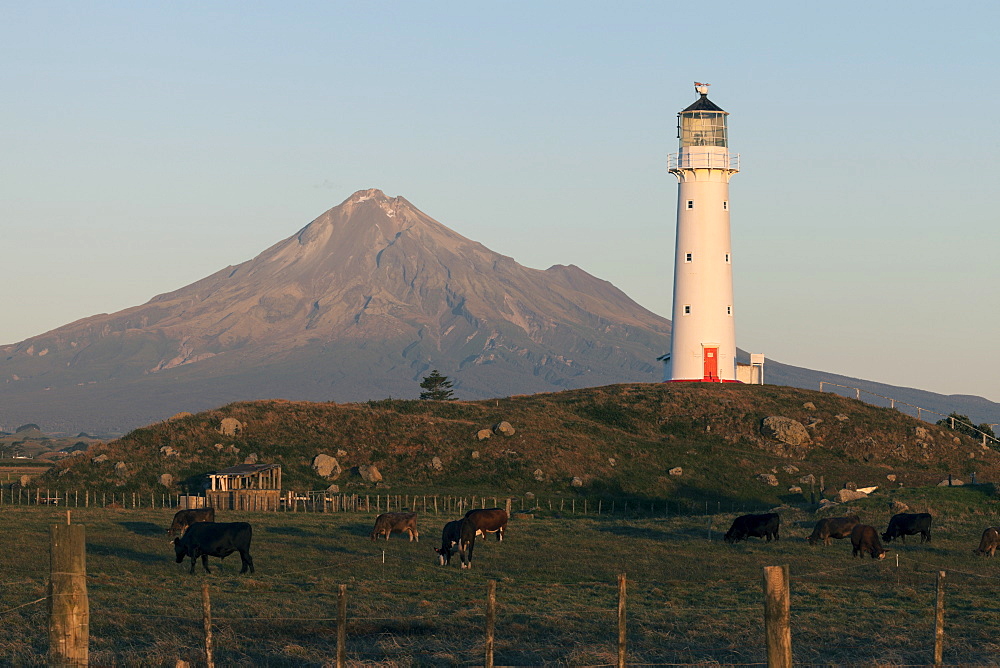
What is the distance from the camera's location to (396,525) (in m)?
46.7

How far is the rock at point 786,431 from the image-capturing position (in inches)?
3148

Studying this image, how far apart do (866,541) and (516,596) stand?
16055 millimetres

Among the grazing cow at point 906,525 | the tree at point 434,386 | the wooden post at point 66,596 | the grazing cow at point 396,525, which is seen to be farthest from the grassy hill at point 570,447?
the wooden post at point 66,596

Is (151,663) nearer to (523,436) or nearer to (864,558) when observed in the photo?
(864,558)

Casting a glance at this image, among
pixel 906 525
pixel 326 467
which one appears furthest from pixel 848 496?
pixel 326 467

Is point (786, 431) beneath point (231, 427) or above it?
above

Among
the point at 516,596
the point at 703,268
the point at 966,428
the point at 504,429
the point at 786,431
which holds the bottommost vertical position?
the point at 516,596

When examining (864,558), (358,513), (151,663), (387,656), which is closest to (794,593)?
(864,558)

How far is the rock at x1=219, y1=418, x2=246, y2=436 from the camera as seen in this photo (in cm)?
7185

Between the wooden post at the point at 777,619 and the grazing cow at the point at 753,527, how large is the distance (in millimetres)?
30335

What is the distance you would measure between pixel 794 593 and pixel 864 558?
10.5m

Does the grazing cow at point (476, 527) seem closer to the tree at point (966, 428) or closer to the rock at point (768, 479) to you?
the rock at point (768, 479)

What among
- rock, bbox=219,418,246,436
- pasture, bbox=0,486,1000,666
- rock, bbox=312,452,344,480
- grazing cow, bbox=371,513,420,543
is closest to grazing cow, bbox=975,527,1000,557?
pasture, bbox=0,486,1000,666

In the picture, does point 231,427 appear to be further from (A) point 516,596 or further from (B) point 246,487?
(A) point 516,596
